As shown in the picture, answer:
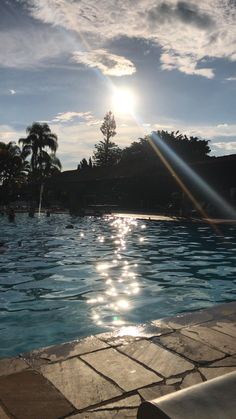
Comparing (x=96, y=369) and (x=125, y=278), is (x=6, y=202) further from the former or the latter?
(x=96, y=369)

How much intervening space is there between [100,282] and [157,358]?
5.31m

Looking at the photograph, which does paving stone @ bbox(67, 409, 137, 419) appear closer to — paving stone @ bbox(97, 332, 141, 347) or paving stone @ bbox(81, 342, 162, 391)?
paving stone @ bbox(81, 342, 162, 391)

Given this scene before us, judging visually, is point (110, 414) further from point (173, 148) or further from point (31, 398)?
point (173, 148)

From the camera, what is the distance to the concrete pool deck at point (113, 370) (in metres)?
2.55

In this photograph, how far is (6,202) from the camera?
4231cm

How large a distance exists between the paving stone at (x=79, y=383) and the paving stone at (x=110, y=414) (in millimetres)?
104

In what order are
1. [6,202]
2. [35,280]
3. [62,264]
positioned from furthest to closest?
1. [6,202]
2. [62,264]
3. [35,280]

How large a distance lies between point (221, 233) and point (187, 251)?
4.81 m

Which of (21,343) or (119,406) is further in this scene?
(21,343)

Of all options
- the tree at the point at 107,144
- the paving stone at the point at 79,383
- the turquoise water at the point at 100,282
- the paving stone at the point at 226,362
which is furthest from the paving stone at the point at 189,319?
the tree at the point at 107,144

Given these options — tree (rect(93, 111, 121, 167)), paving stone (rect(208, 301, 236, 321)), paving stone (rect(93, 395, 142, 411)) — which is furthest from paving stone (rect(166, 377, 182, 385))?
tree (rect(93, 111, 121, 167))

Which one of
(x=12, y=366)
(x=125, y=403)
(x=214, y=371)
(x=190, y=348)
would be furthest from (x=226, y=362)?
(x=12, y=366)

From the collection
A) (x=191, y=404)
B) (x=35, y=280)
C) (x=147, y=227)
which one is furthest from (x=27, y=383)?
(x=147, y=227)

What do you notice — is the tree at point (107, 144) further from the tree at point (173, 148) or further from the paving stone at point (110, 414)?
the paving stone at point (110, 414)
